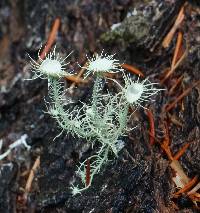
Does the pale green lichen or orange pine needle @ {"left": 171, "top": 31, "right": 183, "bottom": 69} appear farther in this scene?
orange pine needle @ {"left": 171, "top": 31, "right": 183, "bottom": 69}

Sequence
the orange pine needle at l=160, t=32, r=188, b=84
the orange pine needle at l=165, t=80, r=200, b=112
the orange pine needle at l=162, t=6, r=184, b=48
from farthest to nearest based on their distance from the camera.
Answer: the orange pine needle at l=162, t=6, r=184, b=48 → the orange pine needle at l=160, t=32, r=188, b=84 → the orange pine needle at l=165, t=80, r=200, b=112

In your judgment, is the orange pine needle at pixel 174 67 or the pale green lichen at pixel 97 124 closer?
the pale green lichen at pixel 97 124

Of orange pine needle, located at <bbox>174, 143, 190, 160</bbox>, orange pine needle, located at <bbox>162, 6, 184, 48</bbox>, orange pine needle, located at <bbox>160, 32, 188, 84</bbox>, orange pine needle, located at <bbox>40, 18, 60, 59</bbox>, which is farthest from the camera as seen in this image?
orange pine needle, located at <bbox>40, 18, 60, 59</bbox>

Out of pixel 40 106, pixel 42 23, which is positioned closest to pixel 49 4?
pixel 42 23

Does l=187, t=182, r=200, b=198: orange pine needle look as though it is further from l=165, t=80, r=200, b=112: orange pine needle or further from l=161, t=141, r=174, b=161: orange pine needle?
l=165, t=80, r=200, b=112: orange pine needle

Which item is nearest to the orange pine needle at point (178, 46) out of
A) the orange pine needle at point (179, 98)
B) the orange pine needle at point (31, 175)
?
the orange pine needle at point (179, 98)

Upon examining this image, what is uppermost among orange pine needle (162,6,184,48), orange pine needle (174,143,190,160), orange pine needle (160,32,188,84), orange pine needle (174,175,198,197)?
orange pine needle (162,6,184,48)

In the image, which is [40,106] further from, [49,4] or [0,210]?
[49,4]

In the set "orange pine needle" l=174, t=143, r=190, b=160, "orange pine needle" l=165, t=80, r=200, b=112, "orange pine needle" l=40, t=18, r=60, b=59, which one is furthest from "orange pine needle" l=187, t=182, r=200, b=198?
"orange pine needle" l=40, t=18, r=60, b=59

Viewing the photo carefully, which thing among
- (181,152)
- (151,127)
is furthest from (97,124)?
(181,152)

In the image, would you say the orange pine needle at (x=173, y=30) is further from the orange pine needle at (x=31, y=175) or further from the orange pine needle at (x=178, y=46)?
the orange pine needle at (x=31, y=175)

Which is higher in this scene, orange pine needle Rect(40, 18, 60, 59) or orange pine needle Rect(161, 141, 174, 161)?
orange pine needle Rect(40, 18, 60, 59)
